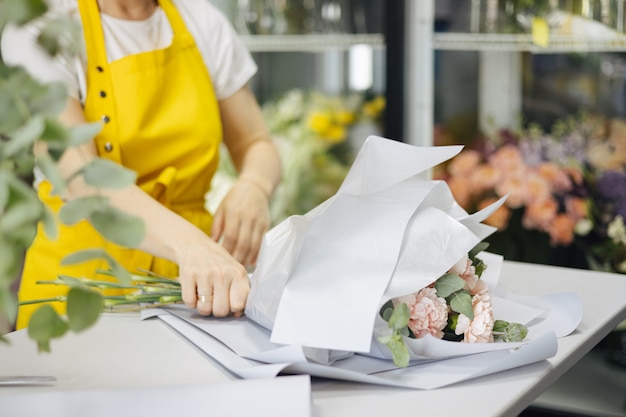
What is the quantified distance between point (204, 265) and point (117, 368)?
225 mm

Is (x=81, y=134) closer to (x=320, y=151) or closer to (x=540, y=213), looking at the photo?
(x=540, y=213)

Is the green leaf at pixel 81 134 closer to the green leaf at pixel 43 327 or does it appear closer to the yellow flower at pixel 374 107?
the green leaf at pixel 43 327

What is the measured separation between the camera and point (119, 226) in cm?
58

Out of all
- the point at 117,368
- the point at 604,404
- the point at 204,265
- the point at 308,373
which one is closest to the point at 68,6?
the point at 204,265

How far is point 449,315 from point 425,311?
6cm

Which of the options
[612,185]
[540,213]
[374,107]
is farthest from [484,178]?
[374,107]

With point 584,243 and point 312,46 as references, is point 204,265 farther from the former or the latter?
point 312,46

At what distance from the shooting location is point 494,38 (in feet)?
9.34

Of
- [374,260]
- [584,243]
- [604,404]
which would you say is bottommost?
[604,404]

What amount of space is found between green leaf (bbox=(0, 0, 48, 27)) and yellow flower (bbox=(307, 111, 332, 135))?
8.67 ft

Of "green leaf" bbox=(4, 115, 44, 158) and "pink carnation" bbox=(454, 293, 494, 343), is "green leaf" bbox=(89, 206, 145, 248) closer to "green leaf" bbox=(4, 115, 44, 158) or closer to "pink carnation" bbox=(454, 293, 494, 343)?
"green leaf" bbox=(4, 115, 44, 158)

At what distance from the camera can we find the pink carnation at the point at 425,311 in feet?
3.20

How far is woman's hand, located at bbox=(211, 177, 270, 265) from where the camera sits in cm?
154

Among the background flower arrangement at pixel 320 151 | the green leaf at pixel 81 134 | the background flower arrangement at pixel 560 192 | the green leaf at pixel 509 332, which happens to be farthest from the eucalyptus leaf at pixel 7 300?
the background flower arrangement at pixel 320 151
